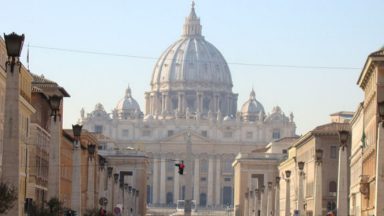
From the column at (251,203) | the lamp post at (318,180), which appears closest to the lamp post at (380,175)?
the lamp post at (318,180)

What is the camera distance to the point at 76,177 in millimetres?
62719

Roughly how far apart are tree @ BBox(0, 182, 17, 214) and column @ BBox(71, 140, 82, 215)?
22142 mm

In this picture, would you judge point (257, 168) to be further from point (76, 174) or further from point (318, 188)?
point (76, 174)

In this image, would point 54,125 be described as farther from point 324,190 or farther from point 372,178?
point 324,190

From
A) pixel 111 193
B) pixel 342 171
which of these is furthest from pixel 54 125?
pixel 111 193

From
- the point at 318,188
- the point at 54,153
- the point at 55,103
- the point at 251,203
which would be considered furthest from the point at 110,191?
the point at 55,103

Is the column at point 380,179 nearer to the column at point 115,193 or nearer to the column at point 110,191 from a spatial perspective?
the column at point 110,191

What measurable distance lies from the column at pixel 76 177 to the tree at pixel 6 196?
22142 mm

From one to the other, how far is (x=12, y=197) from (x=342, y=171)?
69.5 feet

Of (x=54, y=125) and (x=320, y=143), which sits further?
(x=320, y=143)

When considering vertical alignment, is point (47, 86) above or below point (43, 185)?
above

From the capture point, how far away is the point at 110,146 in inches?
7480

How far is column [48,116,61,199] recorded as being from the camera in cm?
5119

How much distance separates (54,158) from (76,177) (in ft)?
34.0
